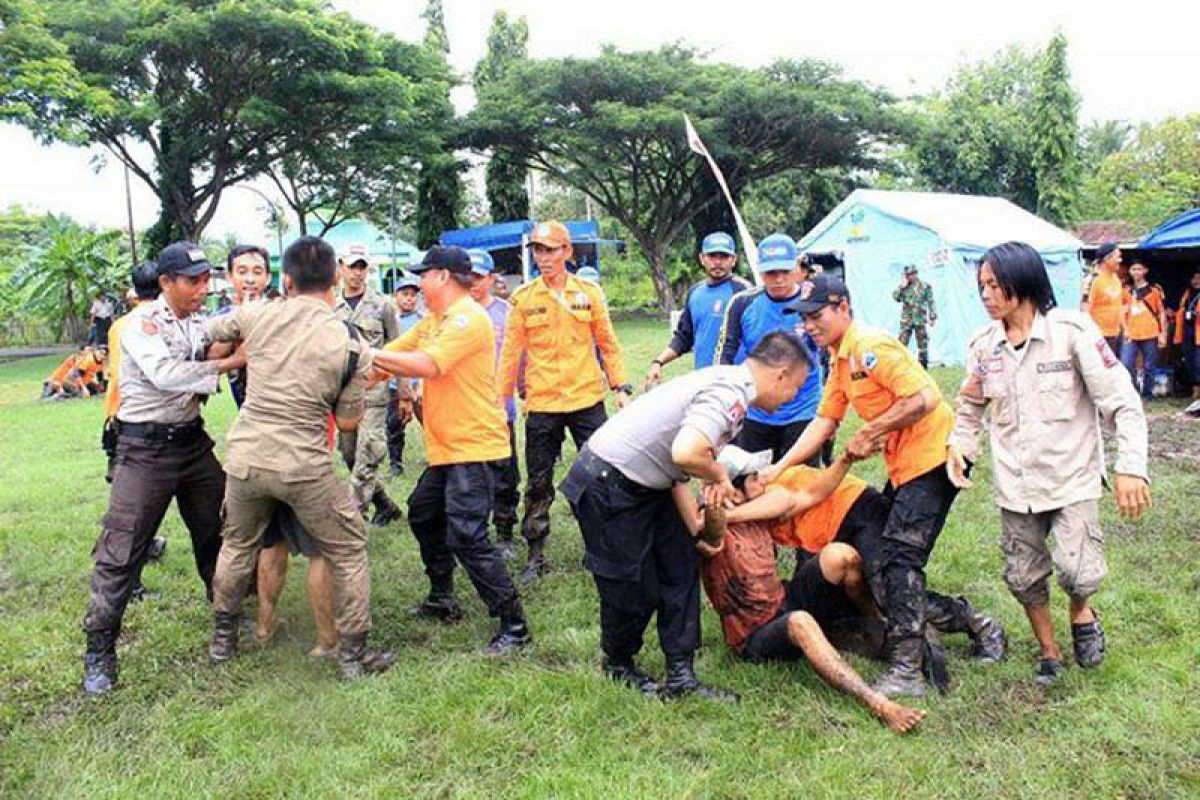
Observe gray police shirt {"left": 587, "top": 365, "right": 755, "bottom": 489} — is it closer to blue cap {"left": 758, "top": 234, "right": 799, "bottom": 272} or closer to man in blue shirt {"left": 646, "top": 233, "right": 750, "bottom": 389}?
blue cap {"left": 758, "top": 234, "right": 799, "bottom": 272}

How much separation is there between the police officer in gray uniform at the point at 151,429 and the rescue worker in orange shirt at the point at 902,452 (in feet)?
8.81

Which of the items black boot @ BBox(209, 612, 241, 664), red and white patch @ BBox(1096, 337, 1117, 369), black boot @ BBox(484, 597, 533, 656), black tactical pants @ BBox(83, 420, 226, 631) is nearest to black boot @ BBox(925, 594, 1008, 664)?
red and white patch @ BBox(1096, 337, 1117, 369)

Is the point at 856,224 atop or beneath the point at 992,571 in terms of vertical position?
atop

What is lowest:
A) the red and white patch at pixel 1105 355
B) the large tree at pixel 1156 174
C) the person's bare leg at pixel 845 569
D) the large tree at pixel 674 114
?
the person's bare leg at pixel 845 569

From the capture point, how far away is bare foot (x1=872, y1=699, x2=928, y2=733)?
3.26 meters

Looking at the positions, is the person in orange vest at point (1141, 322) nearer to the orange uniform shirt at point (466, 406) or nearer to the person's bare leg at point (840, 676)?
the person's bare leg at point (840, 676)

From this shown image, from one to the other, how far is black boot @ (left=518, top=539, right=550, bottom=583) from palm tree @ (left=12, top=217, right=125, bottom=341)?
2170cm

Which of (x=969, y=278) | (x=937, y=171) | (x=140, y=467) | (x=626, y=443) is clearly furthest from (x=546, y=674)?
(x=937, y=171)

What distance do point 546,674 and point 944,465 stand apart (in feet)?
6.19

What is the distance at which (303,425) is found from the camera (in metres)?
3.73

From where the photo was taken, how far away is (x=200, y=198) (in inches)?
1000

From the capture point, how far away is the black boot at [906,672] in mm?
3529

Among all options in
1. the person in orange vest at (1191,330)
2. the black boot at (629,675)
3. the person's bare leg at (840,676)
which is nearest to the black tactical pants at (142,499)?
the black boot at (629,675)

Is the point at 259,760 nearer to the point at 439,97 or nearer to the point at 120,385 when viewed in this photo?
the point at 120,385
